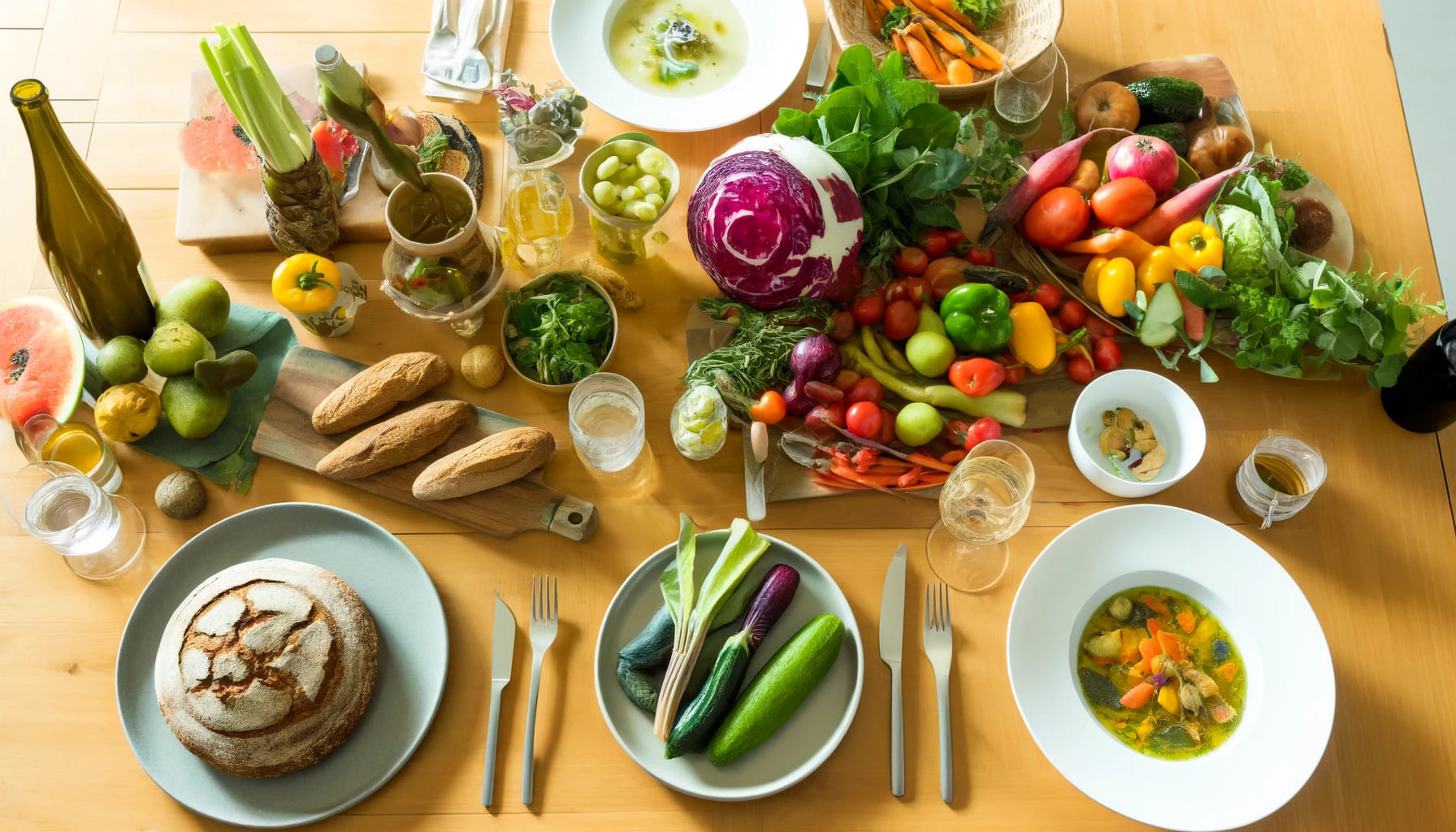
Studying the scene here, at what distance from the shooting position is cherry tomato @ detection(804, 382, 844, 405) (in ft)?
5.04

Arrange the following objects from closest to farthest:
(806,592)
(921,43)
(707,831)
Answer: (707,831)
(806,592)
(921,43)

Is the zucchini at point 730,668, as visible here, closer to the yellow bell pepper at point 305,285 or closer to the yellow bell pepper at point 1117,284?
the yellow bell pepper at point 1117,284

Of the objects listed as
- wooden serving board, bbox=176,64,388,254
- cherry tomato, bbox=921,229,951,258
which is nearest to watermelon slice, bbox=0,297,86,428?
wooden serving board, bbox=176,64,388,254

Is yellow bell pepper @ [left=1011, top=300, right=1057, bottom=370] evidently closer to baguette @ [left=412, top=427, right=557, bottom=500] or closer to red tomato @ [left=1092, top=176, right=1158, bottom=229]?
red tomato @ [left=1092, top=176, right=1158, bottom=229]

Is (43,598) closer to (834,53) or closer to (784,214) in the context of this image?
(784,214)

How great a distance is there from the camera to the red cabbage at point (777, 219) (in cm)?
149

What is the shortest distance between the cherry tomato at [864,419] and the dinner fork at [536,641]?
571mm

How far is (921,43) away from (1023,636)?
122 centimetres

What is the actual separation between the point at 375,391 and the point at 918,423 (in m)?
0.94

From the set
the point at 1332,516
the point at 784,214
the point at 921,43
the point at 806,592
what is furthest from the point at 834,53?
the point at 1332,516

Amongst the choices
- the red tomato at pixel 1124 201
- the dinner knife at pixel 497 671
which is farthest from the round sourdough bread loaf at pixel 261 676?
the red tomato at pixel 1124 201

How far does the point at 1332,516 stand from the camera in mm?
1562

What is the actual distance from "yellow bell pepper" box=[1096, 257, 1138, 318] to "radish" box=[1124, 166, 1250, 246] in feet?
0.31

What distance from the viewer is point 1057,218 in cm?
165
